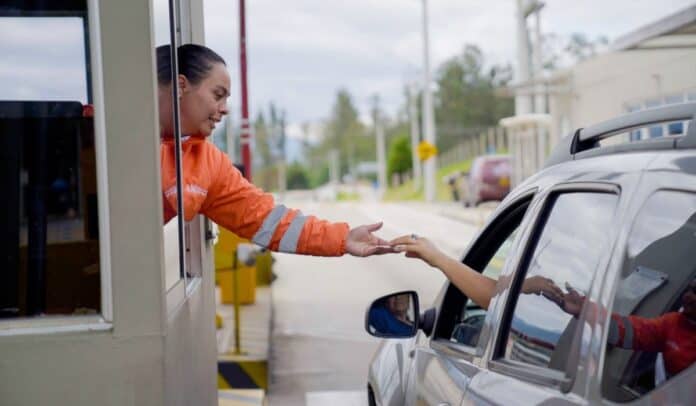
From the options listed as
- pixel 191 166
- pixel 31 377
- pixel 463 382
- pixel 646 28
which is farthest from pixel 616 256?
pixel 646 28

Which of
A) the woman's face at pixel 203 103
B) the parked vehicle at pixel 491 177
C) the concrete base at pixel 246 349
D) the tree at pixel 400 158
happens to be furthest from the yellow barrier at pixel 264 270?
the tree at pixel 400 158

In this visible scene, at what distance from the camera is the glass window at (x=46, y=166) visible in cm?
286

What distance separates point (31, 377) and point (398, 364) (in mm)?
1782

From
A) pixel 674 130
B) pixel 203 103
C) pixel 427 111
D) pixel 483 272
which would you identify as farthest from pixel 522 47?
pixel 203 103

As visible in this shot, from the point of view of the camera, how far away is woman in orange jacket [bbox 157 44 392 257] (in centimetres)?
353

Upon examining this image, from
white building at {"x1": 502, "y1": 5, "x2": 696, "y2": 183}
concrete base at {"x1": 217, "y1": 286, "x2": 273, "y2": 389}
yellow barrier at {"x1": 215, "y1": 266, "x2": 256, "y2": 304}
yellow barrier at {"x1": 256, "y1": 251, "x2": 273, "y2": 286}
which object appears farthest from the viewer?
white building at {"x1": 502, "y1": 5, "x2": 696, "y2": 183}

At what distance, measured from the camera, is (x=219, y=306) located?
13742mm

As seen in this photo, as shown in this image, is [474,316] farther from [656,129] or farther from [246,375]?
[246,375]

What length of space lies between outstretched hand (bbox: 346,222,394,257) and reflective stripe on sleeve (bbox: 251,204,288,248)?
26 cm

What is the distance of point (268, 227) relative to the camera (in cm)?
370

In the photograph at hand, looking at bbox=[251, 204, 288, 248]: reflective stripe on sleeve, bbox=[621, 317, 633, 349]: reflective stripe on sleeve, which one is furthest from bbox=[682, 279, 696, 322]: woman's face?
bbox=[251, 204, 288, 248]: reflective stripe on sleeve

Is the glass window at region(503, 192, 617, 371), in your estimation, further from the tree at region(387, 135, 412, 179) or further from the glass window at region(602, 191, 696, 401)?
the tree at region(387, 135, 412, 179)

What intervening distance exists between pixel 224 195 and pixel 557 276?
4.47 feet

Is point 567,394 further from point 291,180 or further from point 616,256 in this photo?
point 291,180
